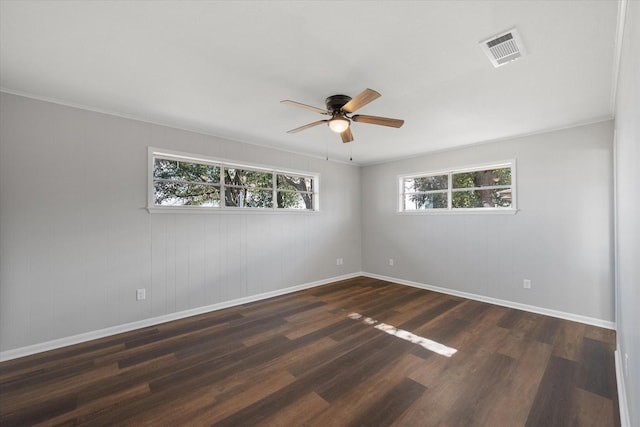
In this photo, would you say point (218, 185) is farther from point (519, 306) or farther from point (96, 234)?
point (519, 306)

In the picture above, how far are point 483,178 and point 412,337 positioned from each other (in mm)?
2890

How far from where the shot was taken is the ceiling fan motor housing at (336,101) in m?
2.57

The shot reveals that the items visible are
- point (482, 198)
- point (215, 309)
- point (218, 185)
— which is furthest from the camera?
point (482, 198)

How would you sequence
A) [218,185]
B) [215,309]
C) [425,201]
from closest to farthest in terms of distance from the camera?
[215,309]
[218,185]
[425,201]

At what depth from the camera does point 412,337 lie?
2936mm

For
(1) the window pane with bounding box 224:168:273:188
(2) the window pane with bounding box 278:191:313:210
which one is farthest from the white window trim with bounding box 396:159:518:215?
(1) the window pane with bounding box 224:168:273:188

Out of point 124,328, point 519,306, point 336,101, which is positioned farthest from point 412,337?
point 124,328

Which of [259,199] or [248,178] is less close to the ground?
[248,178]

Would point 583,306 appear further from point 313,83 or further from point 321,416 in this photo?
point 313,83

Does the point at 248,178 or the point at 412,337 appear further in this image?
the point at 248,178

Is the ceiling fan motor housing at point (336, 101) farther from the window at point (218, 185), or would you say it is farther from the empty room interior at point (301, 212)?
the window at point (218, 185)


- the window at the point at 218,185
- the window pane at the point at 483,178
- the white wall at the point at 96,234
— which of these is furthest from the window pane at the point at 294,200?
the window pane at the point at 483,178

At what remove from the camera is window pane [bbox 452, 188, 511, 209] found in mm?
4055

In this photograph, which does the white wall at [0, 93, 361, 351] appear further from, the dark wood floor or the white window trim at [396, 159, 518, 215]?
the white window trim at [396, 159, 518, 215]
